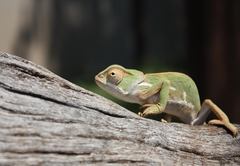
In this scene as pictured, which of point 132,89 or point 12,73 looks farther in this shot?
point 132,89

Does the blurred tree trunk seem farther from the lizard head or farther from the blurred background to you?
the lizard head

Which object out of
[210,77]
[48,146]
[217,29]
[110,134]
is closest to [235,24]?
[217,29]

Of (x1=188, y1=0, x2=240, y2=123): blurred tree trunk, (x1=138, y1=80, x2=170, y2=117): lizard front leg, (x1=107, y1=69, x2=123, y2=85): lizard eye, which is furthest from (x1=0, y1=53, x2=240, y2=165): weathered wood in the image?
(x1=188, y1=0, x2=240, y2=123): blurred tree trunk

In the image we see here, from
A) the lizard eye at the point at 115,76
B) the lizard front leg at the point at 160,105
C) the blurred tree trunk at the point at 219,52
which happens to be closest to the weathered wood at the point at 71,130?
the lizard front leg at the point at 160,105

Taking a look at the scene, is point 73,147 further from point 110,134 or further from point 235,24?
point 235,24

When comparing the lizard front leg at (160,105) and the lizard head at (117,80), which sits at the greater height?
the lizard head at (117,80)

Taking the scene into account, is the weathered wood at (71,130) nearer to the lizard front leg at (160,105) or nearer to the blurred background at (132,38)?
the lizard front leg at (160,105)
